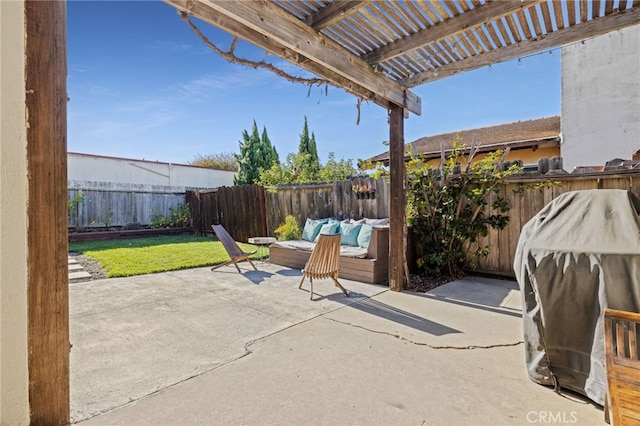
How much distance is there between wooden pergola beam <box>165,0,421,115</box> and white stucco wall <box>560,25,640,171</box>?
713 centimetres

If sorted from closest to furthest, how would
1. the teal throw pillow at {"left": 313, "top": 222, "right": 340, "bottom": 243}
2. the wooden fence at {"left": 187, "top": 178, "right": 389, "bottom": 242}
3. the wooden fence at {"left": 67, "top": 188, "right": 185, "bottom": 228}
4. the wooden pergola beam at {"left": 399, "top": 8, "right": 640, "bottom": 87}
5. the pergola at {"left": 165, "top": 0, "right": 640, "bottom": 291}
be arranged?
the pergola at {"left": 165, "top": 0, "right": 640, "bottom": 291}, the wooden pergola beam at {"left": 399, "top": 8, "right": 640, "bottom": 87}, the teal throw pillow at {"left": 313, "top": 222, "right": 340, "bottom": 243}, the wooden fence at {"left": 187, "top": 178, "right": 389, "bottom": 242}, the wooden fence at {"left": 67, "top": 188, "right": 185, "bottom": 228}

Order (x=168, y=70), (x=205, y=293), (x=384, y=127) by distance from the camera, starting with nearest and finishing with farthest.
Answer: (x=205, y=293)
(x=384, y=127)
(x=168, y=70)

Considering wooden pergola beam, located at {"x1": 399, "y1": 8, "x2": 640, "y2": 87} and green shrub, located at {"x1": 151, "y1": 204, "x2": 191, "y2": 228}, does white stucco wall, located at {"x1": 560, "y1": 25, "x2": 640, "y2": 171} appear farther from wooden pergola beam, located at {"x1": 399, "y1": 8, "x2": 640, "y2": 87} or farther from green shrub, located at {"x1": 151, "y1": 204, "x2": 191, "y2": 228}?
green shrub, located at {"x1": 151, "y1": 204, "x2": 191, "y2": 228}

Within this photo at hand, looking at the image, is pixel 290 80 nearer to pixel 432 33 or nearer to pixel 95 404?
pixel 432 33

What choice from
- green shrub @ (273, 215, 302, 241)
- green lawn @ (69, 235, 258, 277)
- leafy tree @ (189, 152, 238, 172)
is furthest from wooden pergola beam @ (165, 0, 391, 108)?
leafy tree @ (189, 152, 238, 172)

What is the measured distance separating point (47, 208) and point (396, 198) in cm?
418

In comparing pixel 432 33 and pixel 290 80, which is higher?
pixel 432 33

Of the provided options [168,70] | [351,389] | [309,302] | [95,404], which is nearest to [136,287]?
[309,302]

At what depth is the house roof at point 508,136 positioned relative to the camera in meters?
8.40

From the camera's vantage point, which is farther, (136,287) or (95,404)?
(136,287)

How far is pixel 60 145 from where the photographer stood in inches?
54.2

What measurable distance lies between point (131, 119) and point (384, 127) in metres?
8.91

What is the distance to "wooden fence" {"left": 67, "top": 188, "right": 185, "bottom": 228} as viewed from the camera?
1064 centimetres

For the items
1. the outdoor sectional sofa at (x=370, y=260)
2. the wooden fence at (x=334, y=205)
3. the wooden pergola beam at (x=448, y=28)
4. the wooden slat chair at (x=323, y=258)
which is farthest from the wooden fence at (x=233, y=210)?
the wooden pergola beam at (x=448, y=28)
